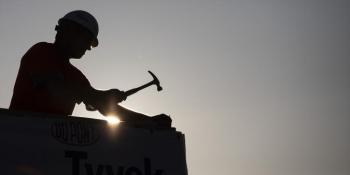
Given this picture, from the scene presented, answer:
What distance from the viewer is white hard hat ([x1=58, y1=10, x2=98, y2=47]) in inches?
236

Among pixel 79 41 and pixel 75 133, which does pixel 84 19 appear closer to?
pixel 79 41

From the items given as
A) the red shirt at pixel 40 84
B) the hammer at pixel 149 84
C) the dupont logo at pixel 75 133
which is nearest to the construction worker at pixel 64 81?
the red shirt at pixel 40 84

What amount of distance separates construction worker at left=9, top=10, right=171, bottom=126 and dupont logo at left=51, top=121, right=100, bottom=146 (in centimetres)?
38

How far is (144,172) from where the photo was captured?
5031 millimetres

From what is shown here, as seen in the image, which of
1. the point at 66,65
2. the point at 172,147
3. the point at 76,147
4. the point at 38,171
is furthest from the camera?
the point at 66,65

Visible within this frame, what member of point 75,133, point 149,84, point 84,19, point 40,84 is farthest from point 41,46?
point 149,84

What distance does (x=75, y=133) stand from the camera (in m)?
4.71

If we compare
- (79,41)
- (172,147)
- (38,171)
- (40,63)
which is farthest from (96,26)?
(38,171)

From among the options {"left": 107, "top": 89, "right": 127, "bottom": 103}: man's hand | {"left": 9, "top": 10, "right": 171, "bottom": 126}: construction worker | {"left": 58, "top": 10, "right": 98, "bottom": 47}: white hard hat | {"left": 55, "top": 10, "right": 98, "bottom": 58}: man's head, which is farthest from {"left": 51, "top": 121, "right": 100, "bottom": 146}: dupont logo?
{"left": 58, "top": 10, "right": 98, "bottom": 47}: white hard hat

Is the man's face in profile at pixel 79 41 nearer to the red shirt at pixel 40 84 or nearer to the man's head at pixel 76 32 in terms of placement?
the man's head at pixel 76 32

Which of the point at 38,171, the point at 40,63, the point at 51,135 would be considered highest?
the point at 40,63

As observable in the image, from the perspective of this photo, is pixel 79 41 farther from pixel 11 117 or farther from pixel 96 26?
pixel 11 117

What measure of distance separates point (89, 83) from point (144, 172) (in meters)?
1.61

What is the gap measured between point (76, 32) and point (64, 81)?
114 centimetres
